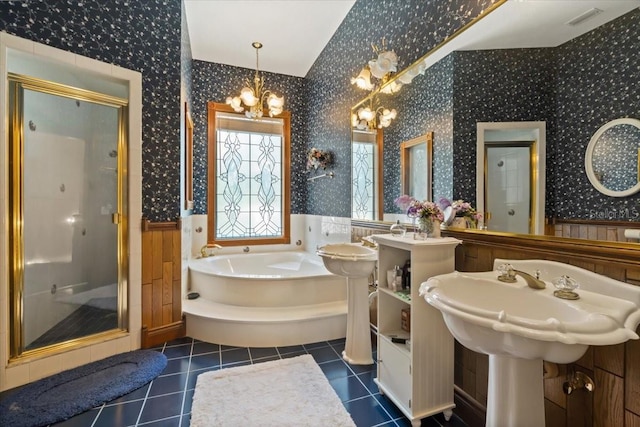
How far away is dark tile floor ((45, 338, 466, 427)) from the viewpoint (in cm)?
164

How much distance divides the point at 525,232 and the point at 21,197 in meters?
3.14

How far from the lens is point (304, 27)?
3.36m

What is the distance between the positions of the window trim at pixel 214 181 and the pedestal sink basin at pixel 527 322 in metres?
3.40

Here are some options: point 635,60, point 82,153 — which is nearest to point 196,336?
point 82,153

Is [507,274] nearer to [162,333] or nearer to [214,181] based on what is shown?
[162,333]

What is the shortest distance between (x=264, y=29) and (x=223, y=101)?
1.25 metres

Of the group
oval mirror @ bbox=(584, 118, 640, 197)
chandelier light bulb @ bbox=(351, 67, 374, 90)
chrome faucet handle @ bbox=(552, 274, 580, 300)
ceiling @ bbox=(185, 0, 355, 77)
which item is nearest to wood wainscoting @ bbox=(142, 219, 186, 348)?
chandelier light bulb @ bbox=(351, 67, 374, 90)

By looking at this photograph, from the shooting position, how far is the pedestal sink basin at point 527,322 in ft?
2.71

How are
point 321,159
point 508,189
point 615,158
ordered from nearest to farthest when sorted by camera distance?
point 615,158 → point 508,189 → point 321,159

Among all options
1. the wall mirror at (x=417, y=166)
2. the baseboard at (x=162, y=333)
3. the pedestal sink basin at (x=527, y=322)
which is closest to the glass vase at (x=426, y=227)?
the wall mirror at (x=417, y=166)

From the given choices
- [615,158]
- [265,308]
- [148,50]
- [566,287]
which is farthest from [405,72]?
[265,308]

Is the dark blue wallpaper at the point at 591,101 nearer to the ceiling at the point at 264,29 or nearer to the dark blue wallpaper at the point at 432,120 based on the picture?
the dark blue wallpaper at the point at 432,120

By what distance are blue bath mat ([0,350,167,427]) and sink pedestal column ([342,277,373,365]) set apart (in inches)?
57.2

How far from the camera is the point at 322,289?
9.46 ft
